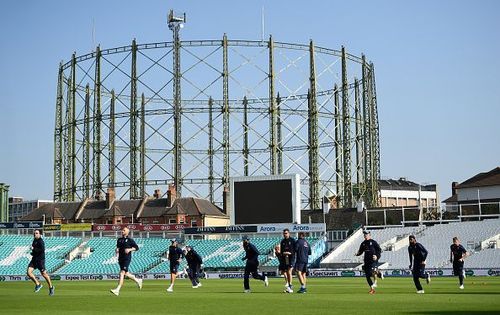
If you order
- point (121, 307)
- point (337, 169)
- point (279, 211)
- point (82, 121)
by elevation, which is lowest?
point (121, 307)

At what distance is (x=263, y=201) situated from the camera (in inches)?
1924

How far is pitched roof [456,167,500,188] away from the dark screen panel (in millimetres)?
29685

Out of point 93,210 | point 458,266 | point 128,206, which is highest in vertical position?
point 128,206

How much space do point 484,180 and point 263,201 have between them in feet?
101

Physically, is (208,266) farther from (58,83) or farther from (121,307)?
(121,307)

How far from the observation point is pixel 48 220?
72250 mm

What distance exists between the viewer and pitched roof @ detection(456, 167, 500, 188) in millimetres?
71750

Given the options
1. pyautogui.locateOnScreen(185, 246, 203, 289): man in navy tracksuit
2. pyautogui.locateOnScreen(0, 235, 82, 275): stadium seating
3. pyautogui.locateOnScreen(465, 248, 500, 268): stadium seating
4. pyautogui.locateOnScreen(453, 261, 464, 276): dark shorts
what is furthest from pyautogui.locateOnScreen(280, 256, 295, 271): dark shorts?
pyautogui.locateOnScreen(0, 235, 82, 275): stadium seating

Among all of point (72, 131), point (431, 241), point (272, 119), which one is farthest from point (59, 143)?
point (431, 241)

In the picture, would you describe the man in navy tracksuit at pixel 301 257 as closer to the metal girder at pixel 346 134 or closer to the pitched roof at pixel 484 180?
the metal girder at pixel 346 134

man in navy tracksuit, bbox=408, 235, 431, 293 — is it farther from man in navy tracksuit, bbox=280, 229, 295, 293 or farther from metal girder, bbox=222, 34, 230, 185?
metal girder, bbox=222, 34, 230, 185

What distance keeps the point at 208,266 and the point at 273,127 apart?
38.7 ft

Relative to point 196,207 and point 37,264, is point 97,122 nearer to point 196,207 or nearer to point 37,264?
point 196,207

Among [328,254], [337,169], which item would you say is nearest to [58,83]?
[337,169]
